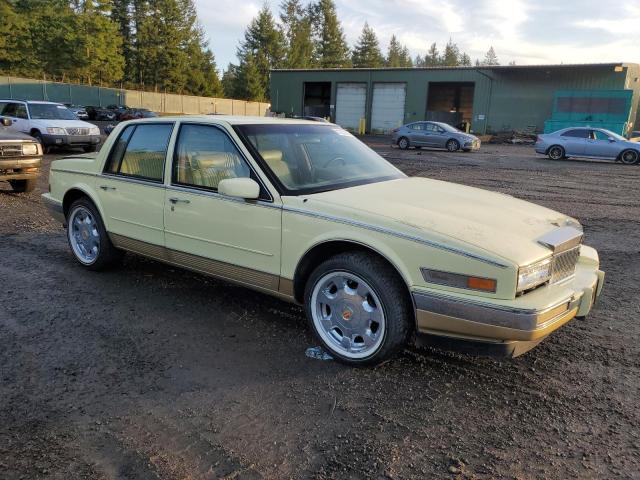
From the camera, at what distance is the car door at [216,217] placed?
387 cm

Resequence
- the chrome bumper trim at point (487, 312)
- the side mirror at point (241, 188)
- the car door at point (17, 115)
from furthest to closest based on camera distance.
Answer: the car door at point (17, 115), the side mirror at point (241, 188), the chrome bumper trim at point (487, 312)

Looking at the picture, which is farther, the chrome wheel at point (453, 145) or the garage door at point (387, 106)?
the garage door at point (387, 106)

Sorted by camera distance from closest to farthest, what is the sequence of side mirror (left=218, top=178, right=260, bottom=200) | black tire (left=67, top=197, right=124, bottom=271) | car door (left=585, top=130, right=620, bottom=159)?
side mirror (left=218, top=178, right=260, bottom=200) < black tire (left=67, top=197, right=124, bottom=271) < car door (left=585, top=130, right=620, bottom=159)

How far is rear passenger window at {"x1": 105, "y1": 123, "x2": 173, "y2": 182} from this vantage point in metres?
4.67

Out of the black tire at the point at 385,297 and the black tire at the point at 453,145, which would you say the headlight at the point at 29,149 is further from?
the black tire at the point at 453,145

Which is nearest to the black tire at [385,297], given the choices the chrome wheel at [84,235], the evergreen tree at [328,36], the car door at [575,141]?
the chrome wheel at [84,235]

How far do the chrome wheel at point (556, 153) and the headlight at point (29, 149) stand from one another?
1908 centimetres

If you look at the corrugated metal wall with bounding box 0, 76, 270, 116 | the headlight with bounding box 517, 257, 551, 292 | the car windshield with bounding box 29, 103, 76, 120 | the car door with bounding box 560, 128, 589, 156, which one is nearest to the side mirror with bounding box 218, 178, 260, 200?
the headlight with bounding box 517, 257, 551, 292

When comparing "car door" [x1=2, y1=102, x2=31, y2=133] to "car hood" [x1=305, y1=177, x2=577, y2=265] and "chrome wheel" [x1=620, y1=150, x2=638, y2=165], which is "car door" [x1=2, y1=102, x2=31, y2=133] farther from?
"chrome wheel" [x1=620, y1=150, x2=638, y2=165]

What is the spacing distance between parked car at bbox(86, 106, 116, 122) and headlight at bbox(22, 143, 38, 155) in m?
34.6

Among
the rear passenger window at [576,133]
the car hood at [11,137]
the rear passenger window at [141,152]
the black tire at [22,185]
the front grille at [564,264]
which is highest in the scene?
the rear passenger window at [576,133]

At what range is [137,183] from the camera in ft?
15.7

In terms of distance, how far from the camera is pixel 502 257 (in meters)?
2.98

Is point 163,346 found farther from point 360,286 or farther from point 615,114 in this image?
point 615,114
